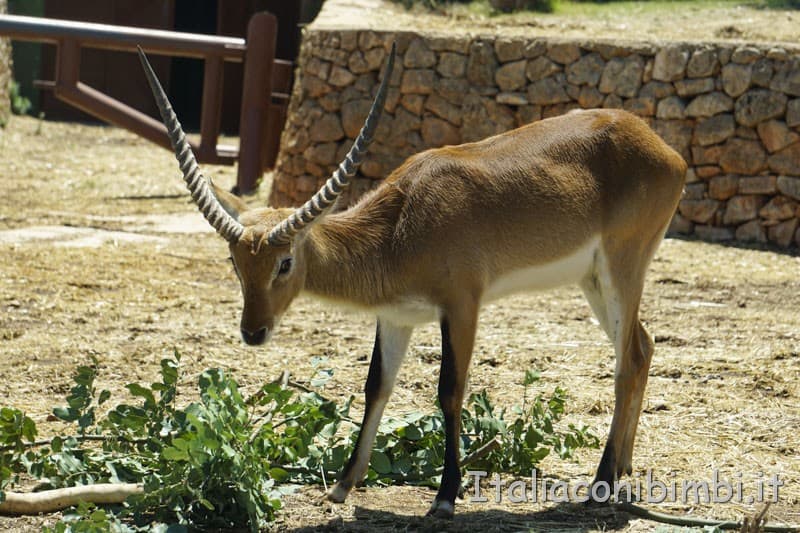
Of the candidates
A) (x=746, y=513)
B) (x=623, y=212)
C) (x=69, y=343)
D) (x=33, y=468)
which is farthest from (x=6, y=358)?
(x=746, y=513)

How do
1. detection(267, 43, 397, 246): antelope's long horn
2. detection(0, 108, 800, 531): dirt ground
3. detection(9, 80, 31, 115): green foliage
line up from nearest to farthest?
detection(267, 43, 397, 246): antelope's long horn < detection(0, 108, 800, 531): dirt ground < detection(9, 80, 31, 115): green foliage

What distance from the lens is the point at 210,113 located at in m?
13.0

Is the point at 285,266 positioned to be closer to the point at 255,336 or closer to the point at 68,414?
the point at 255,336

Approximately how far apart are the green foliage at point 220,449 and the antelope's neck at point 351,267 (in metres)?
0.43

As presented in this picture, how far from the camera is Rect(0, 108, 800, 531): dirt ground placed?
5145 millimetres

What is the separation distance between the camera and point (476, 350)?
739 cm

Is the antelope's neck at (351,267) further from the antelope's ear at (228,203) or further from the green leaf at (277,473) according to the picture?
the green leaf at (277,473)

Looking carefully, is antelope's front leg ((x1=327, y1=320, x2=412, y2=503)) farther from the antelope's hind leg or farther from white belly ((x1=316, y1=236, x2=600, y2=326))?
the antelope's hind leg

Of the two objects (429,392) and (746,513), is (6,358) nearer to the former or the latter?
(429,392)

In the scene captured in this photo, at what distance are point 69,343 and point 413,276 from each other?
A: 10.3 ft

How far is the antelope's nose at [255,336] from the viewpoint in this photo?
4680 mm

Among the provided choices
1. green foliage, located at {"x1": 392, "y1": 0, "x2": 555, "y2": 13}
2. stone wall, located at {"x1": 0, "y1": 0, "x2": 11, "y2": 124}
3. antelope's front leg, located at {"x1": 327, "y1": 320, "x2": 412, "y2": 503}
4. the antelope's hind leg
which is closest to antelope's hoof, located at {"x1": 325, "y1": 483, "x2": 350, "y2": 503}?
antelope's front leg, located at {"x1": 327, "y1": 320, "x2": 412, "y2": 503}

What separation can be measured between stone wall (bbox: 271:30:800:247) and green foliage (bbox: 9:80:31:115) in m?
7.01

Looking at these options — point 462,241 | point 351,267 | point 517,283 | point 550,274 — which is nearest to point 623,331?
point 550,274
